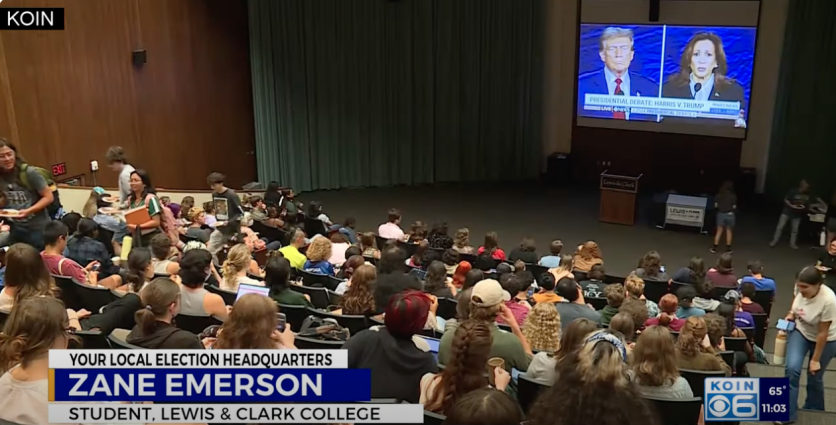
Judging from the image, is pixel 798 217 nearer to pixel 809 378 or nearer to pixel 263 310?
pixel 809 378

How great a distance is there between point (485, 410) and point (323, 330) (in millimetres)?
2351

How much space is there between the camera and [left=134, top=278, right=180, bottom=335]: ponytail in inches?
147

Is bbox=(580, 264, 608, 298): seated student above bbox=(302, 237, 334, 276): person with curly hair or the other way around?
the other way around

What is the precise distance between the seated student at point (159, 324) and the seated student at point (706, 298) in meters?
4.27

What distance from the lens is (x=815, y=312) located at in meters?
5.18

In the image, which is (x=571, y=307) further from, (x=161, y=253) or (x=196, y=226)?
(x=196, y=226)

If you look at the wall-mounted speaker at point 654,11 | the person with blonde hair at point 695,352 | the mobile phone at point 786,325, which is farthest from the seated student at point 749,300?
the wall-mounted speaker at point 654,11

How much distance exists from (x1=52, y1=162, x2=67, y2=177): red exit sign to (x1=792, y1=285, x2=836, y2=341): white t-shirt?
8.70 metres

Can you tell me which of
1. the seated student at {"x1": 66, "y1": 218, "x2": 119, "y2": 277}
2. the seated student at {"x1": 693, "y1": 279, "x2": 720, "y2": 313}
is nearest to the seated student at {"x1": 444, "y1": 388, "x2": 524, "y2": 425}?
the seated student at {"x1": 693, "y1": 279, "x2": 720, "y2": 313}

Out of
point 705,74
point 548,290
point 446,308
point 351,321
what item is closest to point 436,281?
point 446,308

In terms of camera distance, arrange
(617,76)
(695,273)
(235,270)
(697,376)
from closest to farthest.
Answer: (697,376) < (235,270) < (695,273) < (617,76)

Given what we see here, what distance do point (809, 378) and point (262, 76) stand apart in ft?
34.4

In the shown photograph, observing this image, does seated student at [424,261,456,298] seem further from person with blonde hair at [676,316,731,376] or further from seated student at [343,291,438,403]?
seated student at [343,291,438,403]

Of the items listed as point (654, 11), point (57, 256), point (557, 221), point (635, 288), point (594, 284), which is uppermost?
point (654, 11)
